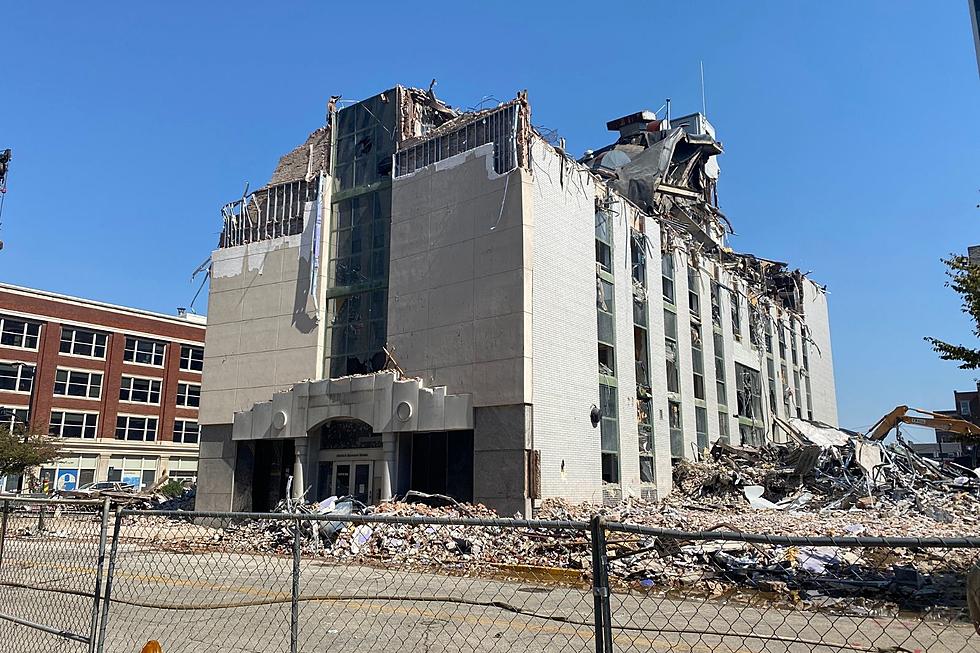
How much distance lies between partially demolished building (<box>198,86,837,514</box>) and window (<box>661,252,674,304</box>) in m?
0.15

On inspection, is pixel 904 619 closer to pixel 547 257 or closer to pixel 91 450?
pixel 547 257

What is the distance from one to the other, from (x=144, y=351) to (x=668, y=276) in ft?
148

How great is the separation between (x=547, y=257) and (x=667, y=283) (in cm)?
1126

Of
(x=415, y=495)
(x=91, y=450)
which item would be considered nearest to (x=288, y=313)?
(x=415, y=495)

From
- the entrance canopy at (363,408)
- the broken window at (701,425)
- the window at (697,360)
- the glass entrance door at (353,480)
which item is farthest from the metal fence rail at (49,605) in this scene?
the window at (697,360)

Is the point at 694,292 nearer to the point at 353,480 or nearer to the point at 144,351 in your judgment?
the point at 353,480

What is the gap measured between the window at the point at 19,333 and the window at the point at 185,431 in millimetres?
12192

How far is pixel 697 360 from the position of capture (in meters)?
37.5

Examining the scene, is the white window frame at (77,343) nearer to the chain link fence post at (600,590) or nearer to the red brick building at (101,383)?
the red brick building at (101,383)

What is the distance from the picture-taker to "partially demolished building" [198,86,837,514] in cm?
2583

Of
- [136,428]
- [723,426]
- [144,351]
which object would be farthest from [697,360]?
[144,351]

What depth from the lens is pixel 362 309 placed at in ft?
99.5

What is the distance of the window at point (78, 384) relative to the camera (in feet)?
186

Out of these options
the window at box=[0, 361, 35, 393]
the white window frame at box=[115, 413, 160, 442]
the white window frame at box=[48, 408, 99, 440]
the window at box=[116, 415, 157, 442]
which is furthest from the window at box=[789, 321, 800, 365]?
the window at box=[0, 361, 35, 393]
